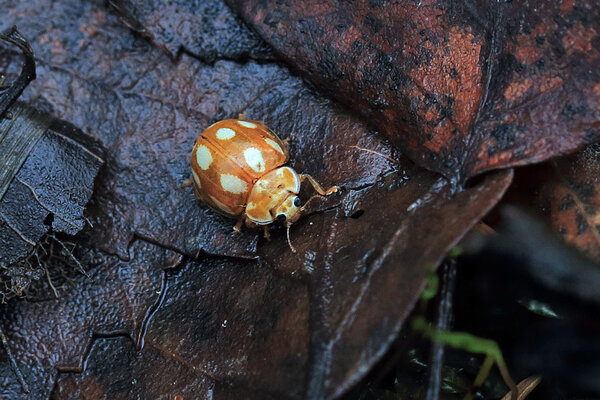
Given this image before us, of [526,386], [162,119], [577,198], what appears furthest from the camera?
[162,119]

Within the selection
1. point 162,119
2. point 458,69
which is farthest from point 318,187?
point 162,119

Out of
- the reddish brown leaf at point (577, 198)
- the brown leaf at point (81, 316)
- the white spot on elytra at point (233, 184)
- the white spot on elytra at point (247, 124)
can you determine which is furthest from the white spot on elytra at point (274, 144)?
the reddish brown leaf at point (577, 198)

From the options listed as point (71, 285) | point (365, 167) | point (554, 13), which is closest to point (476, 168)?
point (365, 167)

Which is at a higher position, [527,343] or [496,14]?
[496,14]

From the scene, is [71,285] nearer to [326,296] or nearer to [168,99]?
[168,99]

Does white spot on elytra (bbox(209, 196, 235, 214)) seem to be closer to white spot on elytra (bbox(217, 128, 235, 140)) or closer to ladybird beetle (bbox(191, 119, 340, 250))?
ladybird beetle (bbox(191, 119, 340, 250))

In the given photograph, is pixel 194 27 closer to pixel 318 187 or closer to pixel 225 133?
pixel 225 133
